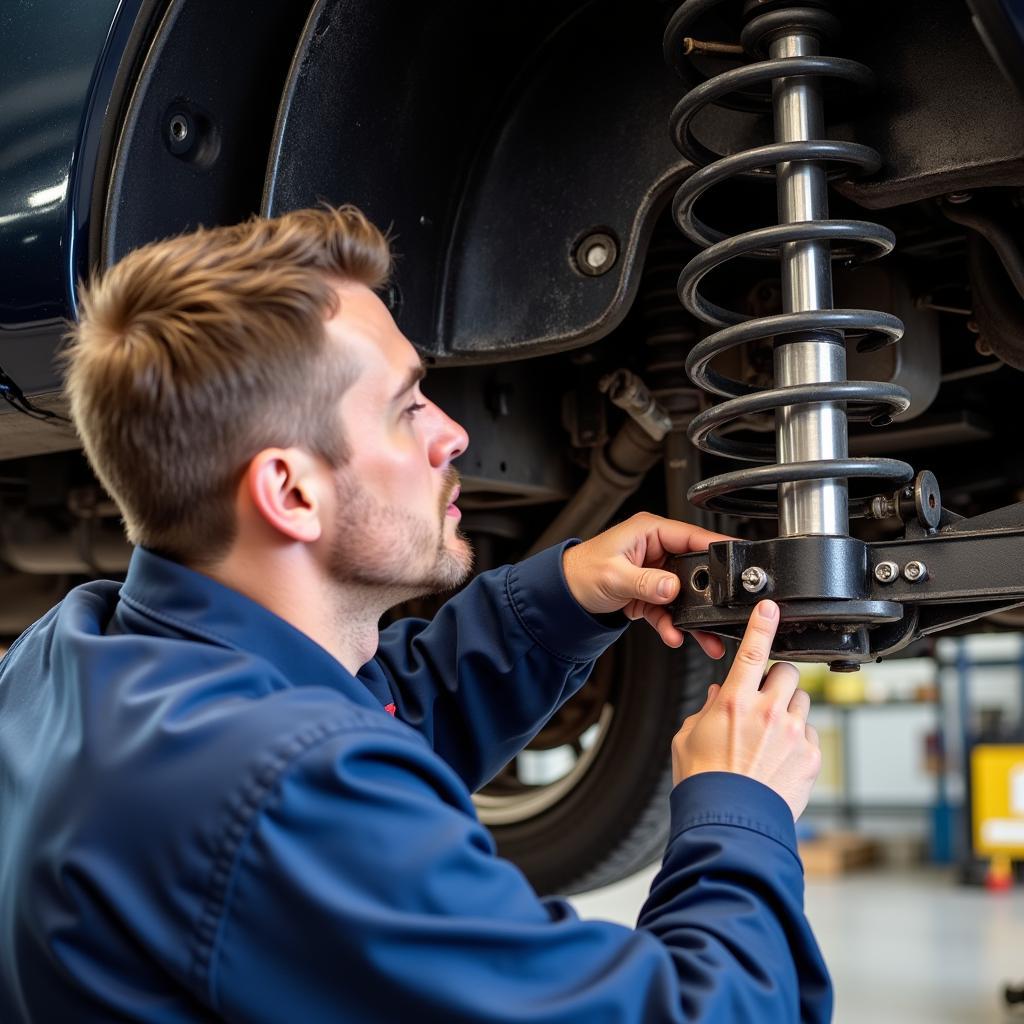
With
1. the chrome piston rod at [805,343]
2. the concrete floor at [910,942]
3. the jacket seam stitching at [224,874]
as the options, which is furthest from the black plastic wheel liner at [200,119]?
the concrete floor at [910,942]

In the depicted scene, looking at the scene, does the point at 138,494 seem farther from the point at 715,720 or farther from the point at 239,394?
the point at 715,720

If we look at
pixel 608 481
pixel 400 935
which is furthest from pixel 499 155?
pixel 400 935

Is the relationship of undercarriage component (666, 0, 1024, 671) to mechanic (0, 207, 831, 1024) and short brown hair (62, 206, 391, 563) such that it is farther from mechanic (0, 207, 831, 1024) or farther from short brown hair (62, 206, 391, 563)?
short brown hair (62, 206, 391, 563)

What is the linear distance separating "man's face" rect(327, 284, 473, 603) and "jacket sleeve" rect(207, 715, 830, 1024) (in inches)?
7.9

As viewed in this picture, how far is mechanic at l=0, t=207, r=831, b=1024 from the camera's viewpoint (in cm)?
66

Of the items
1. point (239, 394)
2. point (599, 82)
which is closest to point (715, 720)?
point (239, 394)

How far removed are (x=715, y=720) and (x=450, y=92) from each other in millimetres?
700

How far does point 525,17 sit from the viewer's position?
4.10 ft

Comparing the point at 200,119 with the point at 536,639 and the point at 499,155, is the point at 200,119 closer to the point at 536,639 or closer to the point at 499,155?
the point at 499,155

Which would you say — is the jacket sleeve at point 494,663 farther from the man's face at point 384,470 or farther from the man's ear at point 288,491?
the man's ear at point 288,491

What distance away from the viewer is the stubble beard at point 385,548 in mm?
873

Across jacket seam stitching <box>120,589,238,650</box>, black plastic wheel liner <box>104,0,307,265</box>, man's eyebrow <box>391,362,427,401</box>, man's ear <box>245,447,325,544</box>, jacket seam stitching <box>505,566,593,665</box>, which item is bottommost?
jacket seam stitching <box>505,566,593,665</box>

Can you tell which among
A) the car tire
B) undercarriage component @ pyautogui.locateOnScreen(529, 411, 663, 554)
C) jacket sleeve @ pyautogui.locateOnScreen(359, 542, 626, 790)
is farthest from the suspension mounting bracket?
the car tire

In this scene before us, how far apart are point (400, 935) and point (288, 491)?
0.32 meters
